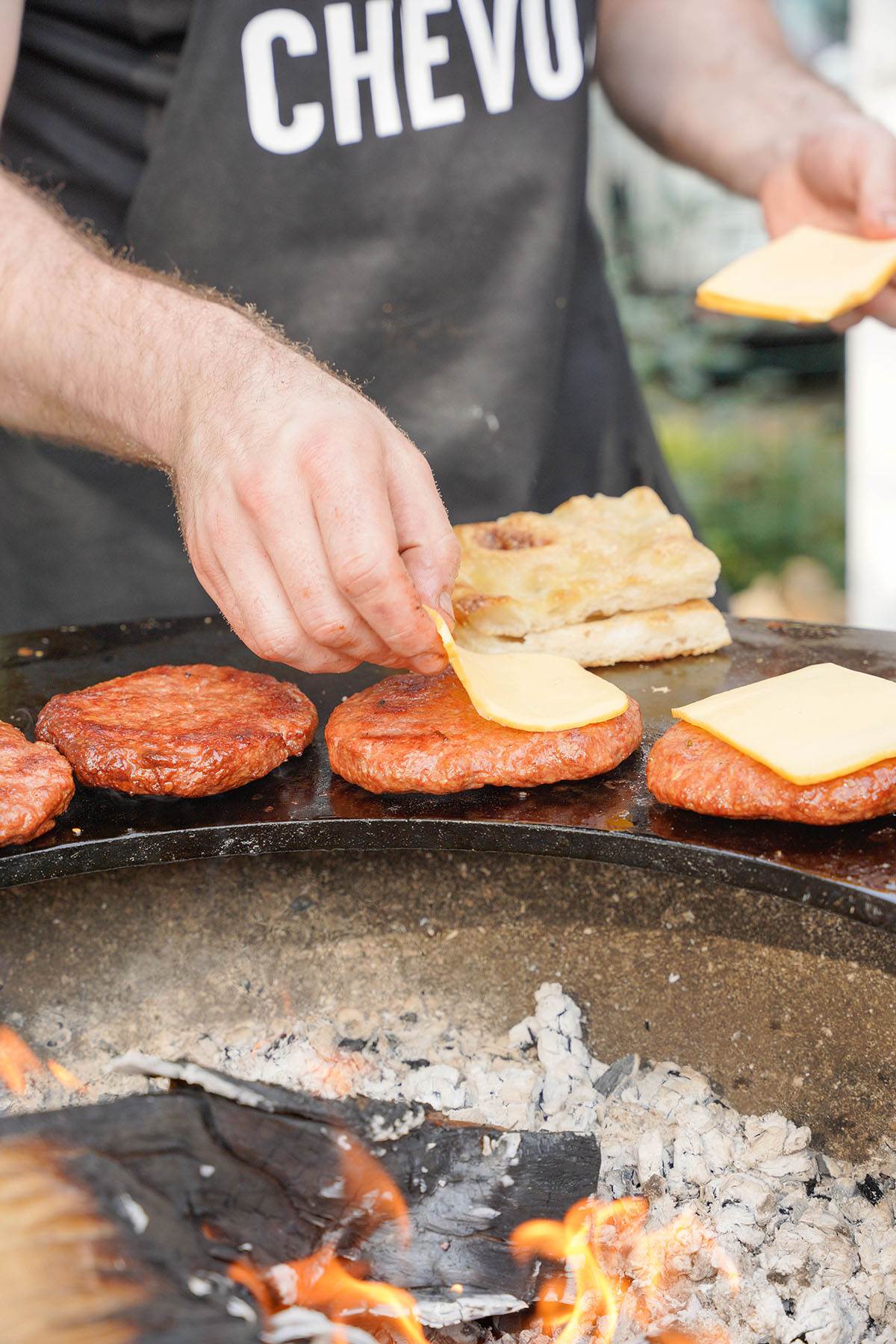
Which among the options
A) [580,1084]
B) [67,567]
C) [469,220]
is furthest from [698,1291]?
[469,220]

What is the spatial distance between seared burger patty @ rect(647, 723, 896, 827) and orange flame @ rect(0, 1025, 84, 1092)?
1.31 meters

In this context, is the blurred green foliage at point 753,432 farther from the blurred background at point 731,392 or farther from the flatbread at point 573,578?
the flatbread at point 573,578

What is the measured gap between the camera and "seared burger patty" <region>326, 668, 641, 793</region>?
200 cm

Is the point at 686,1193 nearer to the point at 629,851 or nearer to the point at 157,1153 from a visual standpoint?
the point at 629,851

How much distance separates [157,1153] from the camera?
5.54 feet

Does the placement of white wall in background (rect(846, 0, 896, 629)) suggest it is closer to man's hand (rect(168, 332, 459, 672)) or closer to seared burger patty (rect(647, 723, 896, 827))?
seared burger patty (rect(647, 723, 896, 827))

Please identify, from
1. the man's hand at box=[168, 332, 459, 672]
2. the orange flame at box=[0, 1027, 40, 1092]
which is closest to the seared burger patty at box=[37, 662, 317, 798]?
the man's hand at box=[168, 332, 459, 672]

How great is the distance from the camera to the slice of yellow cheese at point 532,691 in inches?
78.2

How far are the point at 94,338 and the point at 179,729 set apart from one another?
838 millimetres

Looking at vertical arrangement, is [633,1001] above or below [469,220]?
below

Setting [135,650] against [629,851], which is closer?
[629,851]

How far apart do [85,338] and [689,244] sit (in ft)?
18.4

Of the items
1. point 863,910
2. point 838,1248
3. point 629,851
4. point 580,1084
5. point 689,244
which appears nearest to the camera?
point 863,910

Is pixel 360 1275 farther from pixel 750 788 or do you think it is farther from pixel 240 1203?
pixel 750 788
